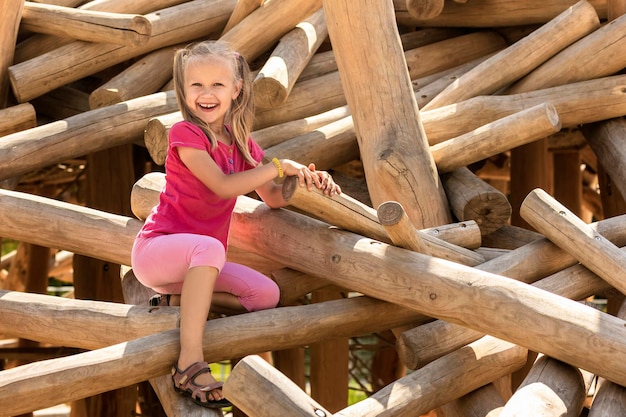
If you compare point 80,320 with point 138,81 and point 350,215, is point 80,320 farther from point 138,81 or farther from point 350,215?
point 138,81

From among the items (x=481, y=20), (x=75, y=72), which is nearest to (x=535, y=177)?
(x=481, y=20)

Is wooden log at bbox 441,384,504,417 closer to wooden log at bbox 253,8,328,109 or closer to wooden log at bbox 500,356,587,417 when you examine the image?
wooden log at bbox 500,356,587,417

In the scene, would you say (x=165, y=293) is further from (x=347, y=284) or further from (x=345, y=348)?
(x=345, y=348)

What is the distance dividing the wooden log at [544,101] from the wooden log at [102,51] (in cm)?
146

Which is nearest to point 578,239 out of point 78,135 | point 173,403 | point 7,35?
point 173,403

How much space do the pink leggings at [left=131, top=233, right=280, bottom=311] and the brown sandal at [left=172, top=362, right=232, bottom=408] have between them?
0.33 m

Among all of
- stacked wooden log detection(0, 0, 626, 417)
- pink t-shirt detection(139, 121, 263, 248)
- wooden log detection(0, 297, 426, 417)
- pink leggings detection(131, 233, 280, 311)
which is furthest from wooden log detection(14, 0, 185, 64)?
wooden log detection(0, 297, 426, 417)

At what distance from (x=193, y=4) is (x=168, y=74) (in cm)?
45

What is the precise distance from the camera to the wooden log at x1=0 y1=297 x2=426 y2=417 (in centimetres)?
302

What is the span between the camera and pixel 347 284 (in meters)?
3.55

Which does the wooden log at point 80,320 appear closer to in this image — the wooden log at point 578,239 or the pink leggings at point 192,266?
the pink leggings at point 192,266

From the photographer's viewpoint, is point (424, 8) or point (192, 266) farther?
point (424, 8)

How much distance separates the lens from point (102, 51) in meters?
5.33

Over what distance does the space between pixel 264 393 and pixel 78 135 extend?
7.16ft
